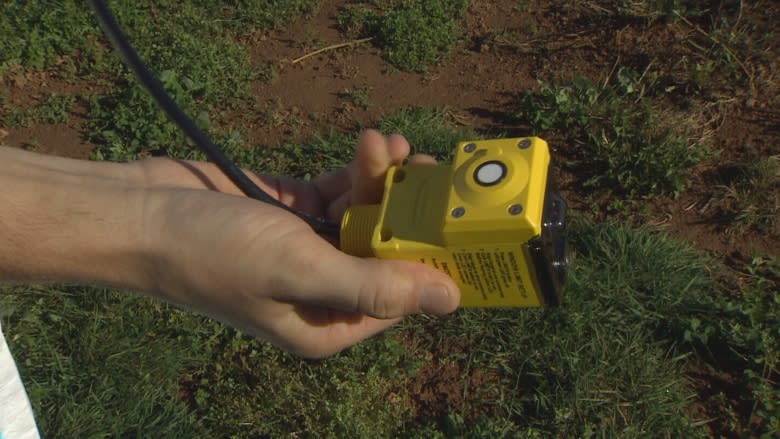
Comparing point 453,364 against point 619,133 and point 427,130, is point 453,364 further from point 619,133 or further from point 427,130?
point 619,133

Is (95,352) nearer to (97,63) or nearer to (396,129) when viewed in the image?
(396,129)

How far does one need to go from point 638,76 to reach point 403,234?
2.34 metres

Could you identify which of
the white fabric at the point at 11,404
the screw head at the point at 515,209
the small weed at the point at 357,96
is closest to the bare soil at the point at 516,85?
the small weed at the point at 357,96

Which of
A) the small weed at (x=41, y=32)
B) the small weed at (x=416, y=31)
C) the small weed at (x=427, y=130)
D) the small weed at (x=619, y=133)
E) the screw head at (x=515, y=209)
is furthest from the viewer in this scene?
the small weed at (x=41, y=32)

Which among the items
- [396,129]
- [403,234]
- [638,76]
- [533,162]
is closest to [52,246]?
[403,234]

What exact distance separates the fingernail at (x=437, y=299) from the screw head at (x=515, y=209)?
0.26 m

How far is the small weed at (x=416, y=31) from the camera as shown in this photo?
4.03 m

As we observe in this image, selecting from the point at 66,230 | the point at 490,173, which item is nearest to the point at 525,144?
the point at 490,173

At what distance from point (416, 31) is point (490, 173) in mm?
2544

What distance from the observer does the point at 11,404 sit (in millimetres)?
1750

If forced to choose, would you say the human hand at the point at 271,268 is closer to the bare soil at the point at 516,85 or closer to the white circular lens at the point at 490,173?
the white circular lens at the point at 490,173

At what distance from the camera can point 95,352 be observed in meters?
2.96

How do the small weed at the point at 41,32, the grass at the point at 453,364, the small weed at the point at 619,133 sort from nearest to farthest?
the grass at the point at 453,364, the small weed at the point at 619,133, the small weed at the point at 41,32

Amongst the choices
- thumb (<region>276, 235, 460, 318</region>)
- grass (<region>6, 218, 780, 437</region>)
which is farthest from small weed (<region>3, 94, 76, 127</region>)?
thumb (<region>276, 235, 460, 318</region>)
